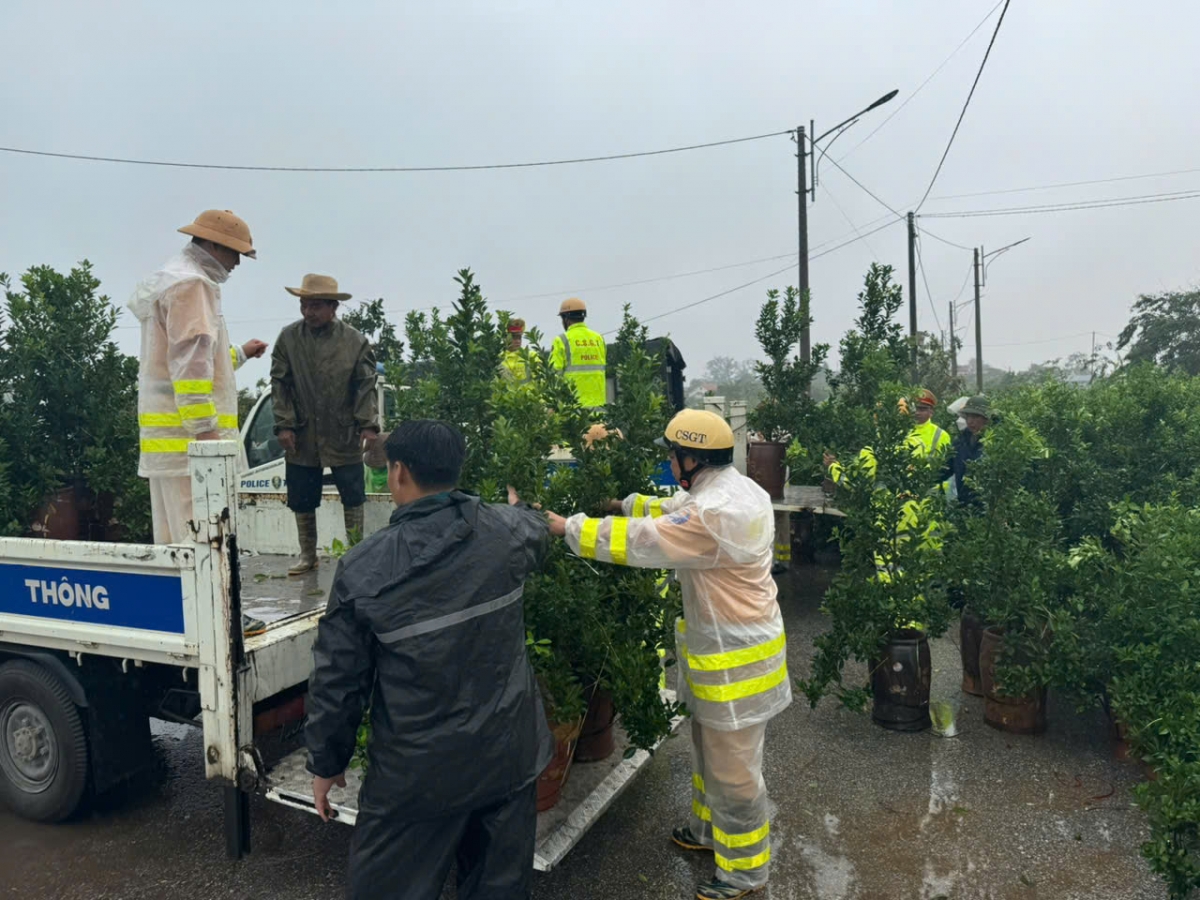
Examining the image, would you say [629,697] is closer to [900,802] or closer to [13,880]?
[900,802]

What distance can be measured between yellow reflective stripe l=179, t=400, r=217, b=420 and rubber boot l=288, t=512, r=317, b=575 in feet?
3.33

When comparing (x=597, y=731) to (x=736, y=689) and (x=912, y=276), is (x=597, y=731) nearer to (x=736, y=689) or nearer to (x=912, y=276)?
(x=736, y=689)

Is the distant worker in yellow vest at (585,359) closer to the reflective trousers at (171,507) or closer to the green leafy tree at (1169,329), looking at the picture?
the reflective trousers at (171,507)

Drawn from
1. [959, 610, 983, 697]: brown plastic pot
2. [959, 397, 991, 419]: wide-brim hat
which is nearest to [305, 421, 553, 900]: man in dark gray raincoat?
[959, 610, 983, 697]: brown plastic pot

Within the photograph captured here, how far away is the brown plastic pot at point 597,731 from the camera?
143 inches

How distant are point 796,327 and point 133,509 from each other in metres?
6.35

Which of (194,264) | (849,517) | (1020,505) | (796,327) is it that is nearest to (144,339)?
(194,264)

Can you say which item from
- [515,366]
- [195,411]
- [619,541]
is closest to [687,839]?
[619,541]

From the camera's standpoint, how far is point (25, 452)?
471 centimetres

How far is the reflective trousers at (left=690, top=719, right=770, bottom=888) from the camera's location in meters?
3.21

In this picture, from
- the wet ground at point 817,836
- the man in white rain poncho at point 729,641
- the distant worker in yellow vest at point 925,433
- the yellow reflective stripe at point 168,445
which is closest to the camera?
the man in white rain poncho at point 729,641

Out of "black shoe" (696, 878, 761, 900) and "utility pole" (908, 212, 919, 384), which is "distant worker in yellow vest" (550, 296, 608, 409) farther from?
"utility pole" (908, 212, 919, 384)

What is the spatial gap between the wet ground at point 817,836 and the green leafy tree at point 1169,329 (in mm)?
28755

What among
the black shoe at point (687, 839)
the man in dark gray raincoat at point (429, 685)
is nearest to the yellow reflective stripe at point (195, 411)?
the man in dark gray raincoat at point (429, 685)
